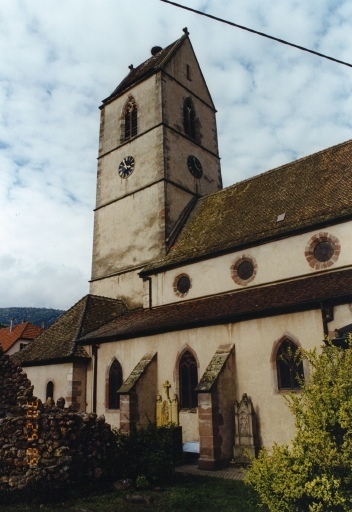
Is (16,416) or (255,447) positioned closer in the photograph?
(16,416)

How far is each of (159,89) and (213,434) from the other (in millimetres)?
20042

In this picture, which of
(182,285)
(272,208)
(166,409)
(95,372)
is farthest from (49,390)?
(272,208)

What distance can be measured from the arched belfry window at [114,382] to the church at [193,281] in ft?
0.19

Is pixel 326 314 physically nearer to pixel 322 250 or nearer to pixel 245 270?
pixel 322 250

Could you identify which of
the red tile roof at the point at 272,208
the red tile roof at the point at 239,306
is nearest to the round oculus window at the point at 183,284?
the red tile roof at the point at 239,306

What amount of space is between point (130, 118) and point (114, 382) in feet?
55.5

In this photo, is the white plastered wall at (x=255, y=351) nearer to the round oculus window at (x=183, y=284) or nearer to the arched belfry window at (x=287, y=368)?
the arched belfry window at (x=287, y=368)

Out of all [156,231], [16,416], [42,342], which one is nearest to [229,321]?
[16,416]

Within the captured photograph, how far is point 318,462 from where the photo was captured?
664cm

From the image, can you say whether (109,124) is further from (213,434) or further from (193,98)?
(213,434)

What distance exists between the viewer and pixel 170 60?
87.2 ft

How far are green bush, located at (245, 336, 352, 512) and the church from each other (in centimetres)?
97

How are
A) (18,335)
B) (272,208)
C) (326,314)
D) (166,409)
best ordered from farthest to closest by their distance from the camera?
(18,335) → (272,208) → (166,409) → (326,314)

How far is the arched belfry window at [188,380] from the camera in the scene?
15.0 m
